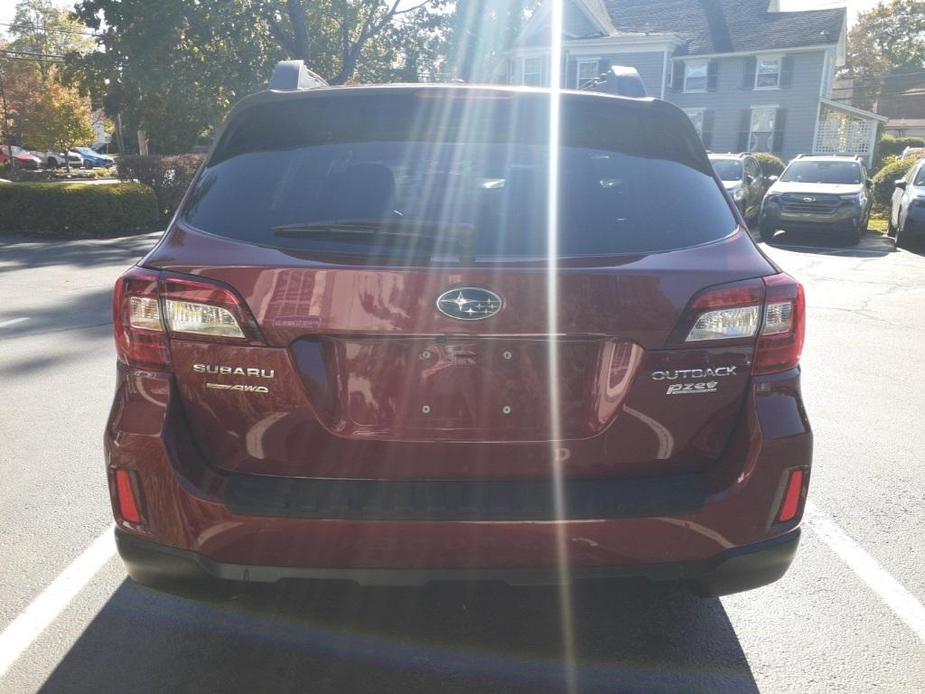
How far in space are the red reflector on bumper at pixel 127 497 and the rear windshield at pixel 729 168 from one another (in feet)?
56.4

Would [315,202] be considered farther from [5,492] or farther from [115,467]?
[5,492]

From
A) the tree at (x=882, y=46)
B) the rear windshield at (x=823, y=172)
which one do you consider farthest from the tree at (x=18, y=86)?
Result: the tree at (x=882, y=46)

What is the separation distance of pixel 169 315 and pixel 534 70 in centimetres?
3725

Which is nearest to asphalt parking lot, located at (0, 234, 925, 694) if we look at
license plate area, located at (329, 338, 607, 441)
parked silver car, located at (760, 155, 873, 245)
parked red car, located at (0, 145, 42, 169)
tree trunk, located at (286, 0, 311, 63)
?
license plate area, located at (329, 338, 607, 441)

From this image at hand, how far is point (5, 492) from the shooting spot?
13.4 ft

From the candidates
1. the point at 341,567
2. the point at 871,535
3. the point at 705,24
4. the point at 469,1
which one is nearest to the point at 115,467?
the point at 341,567

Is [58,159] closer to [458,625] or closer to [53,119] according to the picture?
[53,119]

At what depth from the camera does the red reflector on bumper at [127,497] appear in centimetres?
231

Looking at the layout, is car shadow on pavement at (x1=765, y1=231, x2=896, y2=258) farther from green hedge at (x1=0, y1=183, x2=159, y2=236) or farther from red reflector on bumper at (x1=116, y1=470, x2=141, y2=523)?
red reflector on bumper at (x1=116, y1=470, x2=141, y2=523)

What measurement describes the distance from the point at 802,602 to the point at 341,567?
188 centimetres

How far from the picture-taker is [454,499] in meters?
2.24

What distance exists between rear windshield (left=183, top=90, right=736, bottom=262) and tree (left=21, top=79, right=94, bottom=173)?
131 ft

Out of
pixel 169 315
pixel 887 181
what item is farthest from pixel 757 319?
pixel 887 181

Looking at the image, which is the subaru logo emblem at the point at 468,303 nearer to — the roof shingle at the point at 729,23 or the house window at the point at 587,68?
the roof shingle at the point at 729,23
